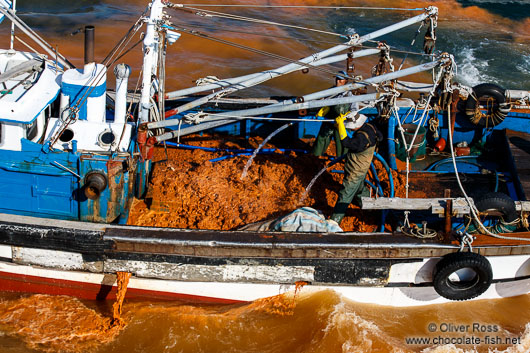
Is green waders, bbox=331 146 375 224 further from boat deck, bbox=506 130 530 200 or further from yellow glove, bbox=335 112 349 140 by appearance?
boat deck, bbox=506 130 530 200

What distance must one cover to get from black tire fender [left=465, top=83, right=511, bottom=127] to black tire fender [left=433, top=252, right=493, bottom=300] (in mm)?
2957

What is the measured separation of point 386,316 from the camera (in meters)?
6.53

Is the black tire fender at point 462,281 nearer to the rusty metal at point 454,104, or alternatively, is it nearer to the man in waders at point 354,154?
the man in waders at point 354,154

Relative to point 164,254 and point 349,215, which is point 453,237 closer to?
point 349,215

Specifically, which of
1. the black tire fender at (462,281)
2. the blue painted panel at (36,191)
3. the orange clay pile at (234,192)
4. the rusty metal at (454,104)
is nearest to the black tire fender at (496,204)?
the black tire fender at (462,281)

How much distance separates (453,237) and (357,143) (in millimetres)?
1494

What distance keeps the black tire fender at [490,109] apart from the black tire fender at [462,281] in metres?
2.96

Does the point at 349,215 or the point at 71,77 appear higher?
the point at 71,77

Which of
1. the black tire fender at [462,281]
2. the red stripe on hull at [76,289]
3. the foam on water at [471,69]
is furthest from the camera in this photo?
the foam on water at [471,69]

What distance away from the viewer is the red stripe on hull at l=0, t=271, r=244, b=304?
6367mm

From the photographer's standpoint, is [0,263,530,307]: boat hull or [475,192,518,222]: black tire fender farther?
[0,263,530,307]: boat hull

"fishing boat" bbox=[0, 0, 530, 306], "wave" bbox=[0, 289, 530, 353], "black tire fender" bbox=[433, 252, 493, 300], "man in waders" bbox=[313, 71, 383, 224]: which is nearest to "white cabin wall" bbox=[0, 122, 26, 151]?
"fishing boat" bbox=[0, 0, 530, 306]

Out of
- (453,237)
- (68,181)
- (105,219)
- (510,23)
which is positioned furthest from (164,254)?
(510,23)

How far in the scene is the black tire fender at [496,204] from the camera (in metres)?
6.17
